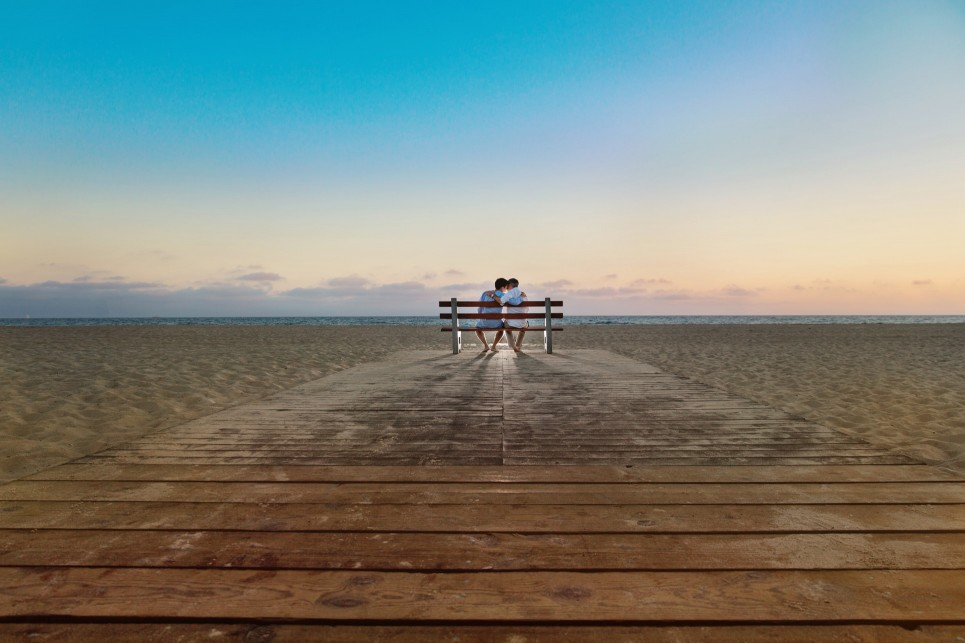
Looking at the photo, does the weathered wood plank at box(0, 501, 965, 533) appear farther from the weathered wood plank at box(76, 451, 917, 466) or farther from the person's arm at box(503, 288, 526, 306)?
the person's arm at box(503, 288, 526, 306)

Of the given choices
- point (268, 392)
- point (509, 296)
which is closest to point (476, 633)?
point (268, 392)

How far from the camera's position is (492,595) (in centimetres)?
145

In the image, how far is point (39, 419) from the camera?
15.7ft

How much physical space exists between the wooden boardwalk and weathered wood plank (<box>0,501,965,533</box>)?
1 centimetres

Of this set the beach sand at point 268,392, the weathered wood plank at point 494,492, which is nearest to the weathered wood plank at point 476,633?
the weathered wood plank at point 494,492

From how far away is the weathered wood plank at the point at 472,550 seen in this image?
162 centimetres

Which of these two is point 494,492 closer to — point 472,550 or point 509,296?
point 472,550

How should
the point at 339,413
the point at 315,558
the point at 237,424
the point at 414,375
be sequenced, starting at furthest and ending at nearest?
the point at 414,375 → the point at 339,413 → the point at 237,424 → the point at 315,558

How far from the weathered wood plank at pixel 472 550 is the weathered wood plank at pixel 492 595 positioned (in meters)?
0.05

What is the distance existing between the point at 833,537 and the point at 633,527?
2.29ft

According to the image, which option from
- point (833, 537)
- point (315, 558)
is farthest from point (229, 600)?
point (833, 537)

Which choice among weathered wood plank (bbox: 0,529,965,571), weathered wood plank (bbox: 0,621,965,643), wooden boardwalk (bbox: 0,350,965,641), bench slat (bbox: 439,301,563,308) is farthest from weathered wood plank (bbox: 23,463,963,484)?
bench slat (bbox: 439,301,563,308)

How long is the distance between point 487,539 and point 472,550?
0.32 feet

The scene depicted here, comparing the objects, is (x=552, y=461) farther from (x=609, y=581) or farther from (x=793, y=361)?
(x=793, y=361)
